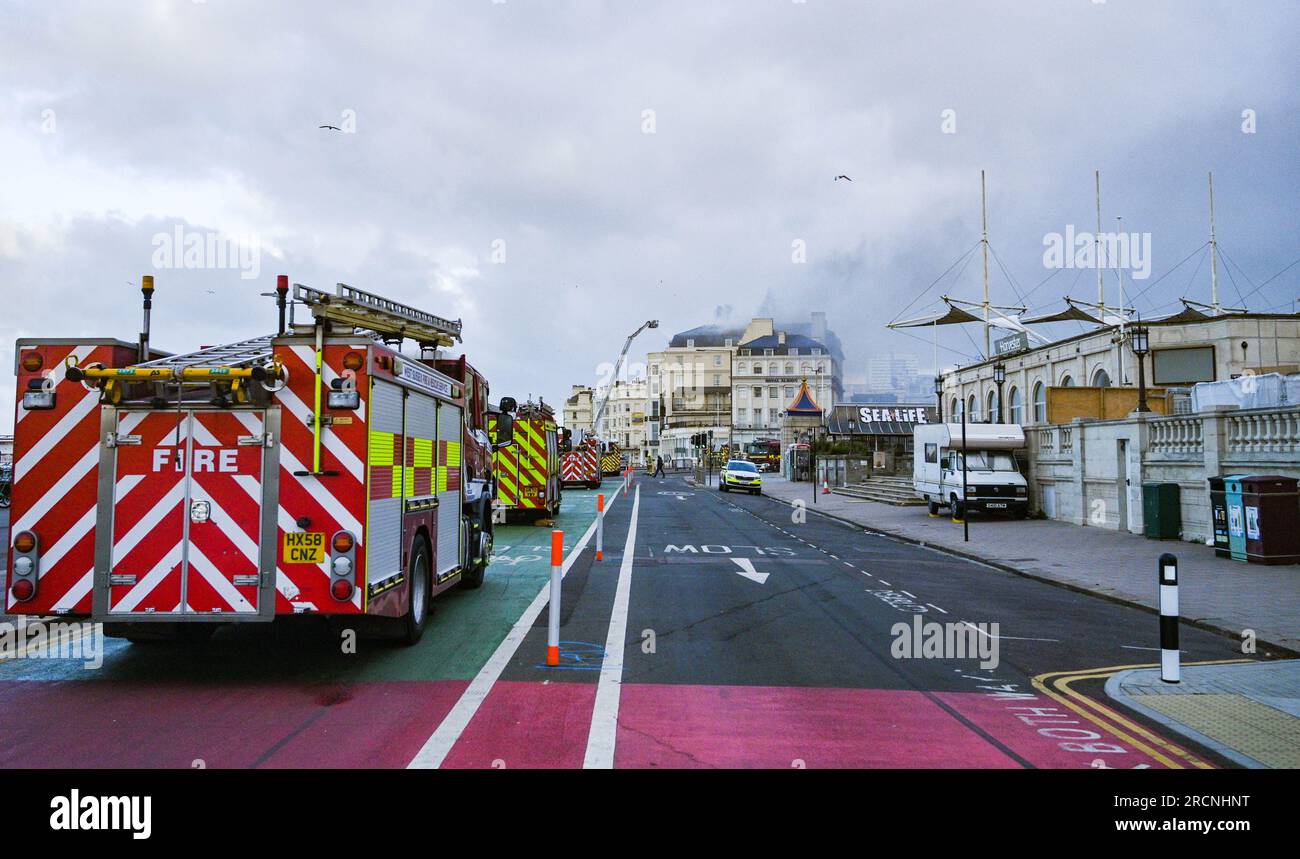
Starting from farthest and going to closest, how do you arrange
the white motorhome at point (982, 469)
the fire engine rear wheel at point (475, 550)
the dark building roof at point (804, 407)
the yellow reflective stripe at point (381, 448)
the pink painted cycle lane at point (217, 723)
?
the dark building roof at point (804, 407) < the white motorhome at point (982, 469) < the fire engine rear wheel at point (475, 550) < the yellow reflective stripe at point (381, 448) < the pink painted cycle lane at point (217, 723)

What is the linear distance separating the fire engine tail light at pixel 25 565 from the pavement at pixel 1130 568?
1140cm

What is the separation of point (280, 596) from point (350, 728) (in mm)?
1454

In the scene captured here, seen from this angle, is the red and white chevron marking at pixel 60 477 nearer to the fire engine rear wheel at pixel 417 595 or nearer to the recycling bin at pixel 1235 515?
the fire engine rear wheel at pixel 417 595

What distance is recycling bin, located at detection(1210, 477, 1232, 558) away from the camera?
51.9 feet

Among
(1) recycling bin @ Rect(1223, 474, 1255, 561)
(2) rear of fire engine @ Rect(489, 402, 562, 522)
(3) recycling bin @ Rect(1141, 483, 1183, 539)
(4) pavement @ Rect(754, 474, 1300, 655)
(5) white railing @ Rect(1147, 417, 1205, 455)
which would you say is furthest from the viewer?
(2) rear of fire engine @ Rect(489, 402, 562, 522)

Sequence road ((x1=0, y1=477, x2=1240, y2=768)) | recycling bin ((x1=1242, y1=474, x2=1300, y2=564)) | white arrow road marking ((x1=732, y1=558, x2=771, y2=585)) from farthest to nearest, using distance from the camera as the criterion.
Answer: recycling bin ((x1=1242, y1=474, x2=1300, y2=564)), white arrow road marking ((x1=732, y1=558, x2=771, y2=585)), road ((x1=0, y1=477, x2=1240, y2=768))

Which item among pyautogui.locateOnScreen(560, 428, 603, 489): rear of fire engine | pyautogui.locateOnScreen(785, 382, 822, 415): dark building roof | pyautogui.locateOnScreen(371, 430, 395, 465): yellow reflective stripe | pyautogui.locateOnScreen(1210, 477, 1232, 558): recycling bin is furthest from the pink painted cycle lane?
pyautogui.locateOnScreen(785, 382, 822, 415): dark building roof

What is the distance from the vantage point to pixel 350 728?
563 centimetres

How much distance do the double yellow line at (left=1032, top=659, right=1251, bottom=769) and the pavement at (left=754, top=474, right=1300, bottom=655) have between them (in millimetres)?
2393

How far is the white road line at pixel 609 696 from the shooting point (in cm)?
514

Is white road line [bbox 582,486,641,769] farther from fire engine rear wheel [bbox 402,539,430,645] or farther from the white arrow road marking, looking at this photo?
the white arrow road marking

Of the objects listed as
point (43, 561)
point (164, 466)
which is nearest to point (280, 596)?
point (164, 466)

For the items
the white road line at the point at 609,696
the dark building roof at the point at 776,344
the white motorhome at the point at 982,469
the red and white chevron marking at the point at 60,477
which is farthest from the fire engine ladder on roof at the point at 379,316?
the dark building roof at the point at 776,344
